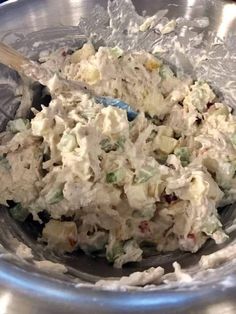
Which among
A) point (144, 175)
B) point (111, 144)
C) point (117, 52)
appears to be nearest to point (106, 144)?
point (111, 144)

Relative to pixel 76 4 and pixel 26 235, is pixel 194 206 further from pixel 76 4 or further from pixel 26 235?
pixel 76 4

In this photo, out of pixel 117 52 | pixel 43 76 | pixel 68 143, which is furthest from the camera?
pixel 117 52

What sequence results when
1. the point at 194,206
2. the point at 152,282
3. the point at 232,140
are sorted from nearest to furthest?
1. the point at 152,282
2. the point at 194,206
3. the point at 232,140

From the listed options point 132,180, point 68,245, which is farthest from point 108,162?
point 68,245

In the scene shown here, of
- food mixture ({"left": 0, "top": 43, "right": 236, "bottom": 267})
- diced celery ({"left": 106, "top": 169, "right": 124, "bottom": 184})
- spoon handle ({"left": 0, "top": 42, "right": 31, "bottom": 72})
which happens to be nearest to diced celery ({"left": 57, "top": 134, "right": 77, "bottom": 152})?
food mixture ({"left": 0, "top": 43, "right": 236, "bottom": 267})

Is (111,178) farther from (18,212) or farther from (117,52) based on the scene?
(117,52)

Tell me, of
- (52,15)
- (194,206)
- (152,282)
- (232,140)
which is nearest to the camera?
(152,282)
